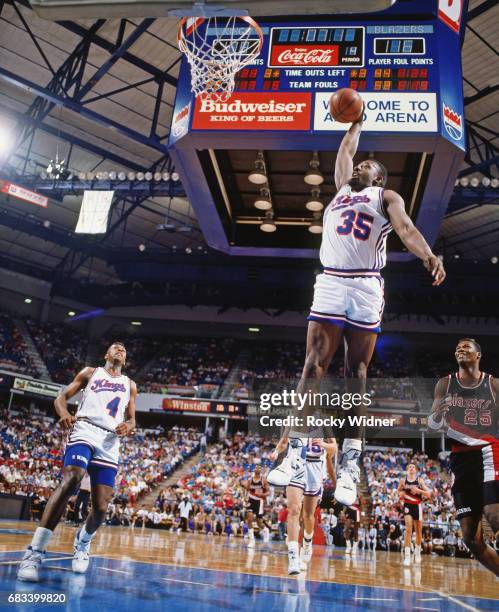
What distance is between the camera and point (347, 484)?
3.58m

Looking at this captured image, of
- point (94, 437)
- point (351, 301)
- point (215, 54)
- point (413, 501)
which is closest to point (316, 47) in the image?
point (215, 54)

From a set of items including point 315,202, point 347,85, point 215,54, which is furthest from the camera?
point 315,202

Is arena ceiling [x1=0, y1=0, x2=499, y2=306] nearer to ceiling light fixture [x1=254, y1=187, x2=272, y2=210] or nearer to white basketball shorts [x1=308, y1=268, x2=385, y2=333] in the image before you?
ceiling light fixture [x1=254, y1=187, x2=272, y2=210]

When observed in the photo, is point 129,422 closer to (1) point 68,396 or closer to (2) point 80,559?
(1) point 68,396

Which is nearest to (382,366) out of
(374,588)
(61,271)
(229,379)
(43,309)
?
(229,379)

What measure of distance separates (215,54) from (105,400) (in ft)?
14.3

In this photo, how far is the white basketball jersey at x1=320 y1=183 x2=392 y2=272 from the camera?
3.79m

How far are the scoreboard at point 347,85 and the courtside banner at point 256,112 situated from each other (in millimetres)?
13

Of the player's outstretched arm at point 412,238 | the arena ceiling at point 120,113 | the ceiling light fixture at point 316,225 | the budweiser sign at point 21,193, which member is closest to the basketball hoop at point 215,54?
the ceiling light fixture at point 316,225

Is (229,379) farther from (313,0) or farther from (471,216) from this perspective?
(313,0)

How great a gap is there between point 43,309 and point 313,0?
3162cm

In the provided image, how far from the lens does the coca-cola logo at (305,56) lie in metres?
7.21

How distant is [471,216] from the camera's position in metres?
21.2

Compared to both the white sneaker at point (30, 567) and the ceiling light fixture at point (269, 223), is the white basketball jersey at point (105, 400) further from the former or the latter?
the ceiling light fixture at point (269, 223)
